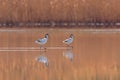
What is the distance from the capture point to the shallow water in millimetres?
10562

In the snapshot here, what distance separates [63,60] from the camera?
12.0 meters

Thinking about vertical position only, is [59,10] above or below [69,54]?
above

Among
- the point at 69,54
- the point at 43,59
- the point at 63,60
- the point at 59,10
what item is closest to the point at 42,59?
the point at 43,59

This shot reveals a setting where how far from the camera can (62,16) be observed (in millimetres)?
20109

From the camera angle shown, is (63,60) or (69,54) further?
(69,54)

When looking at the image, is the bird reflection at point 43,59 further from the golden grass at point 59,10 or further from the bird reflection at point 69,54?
the golden grass at point 59,10

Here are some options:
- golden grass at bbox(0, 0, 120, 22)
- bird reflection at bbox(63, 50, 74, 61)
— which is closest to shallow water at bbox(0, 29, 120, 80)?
bird reflection at bbox(63, 50, 74, 61)

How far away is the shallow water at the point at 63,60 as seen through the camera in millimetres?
10562

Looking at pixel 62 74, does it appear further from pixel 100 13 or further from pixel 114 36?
pixel 100 13

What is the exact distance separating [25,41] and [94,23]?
5.49 meters

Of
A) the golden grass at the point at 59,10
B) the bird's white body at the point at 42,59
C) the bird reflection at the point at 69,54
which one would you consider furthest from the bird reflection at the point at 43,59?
the golden grass at the point at 59,10

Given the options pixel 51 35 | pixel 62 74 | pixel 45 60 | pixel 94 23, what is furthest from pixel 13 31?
pixel 62 74

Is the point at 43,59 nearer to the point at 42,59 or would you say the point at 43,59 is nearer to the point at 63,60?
Answer: the point at 42,59

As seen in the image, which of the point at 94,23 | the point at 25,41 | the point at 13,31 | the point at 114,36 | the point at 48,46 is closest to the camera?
the point at 48,46
